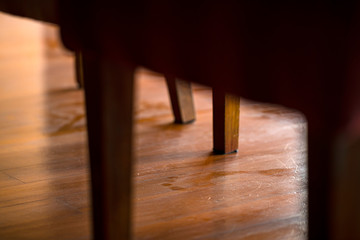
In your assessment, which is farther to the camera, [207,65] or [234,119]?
[234,119]

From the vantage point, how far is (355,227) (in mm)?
463

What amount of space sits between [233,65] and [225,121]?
0.80 m

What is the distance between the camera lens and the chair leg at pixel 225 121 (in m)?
1.31

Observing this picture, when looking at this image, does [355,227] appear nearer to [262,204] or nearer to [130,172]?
[130,172]

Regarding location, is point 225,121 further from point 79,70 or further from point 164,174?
point 79,70

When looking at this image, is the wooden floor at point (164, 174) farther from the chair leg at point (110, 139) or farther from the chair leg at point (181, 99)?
the chair leg at point (110, 139)

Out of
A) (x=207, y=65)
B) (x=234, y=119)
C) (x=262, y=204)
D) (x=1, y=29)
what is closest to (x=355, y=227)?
(x=207, y=65)

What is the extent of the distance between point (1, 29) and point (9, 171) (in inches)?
104

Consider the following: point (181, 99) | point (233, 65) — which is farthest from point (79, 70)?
point (233, 65)

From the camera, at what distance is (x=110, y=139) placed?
70 centimetres

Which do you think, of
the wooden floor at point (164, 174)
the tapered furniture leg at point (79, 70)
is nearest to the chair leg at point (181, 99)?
the wooden floor at point (164, 174)

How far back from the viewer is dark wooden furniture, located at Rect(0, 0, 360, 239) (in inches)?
17.9

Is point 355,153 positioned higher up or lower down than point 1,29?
higher up

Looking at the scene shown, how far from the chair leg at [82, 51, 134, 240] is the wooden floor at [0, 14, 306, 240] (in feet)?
0.68
